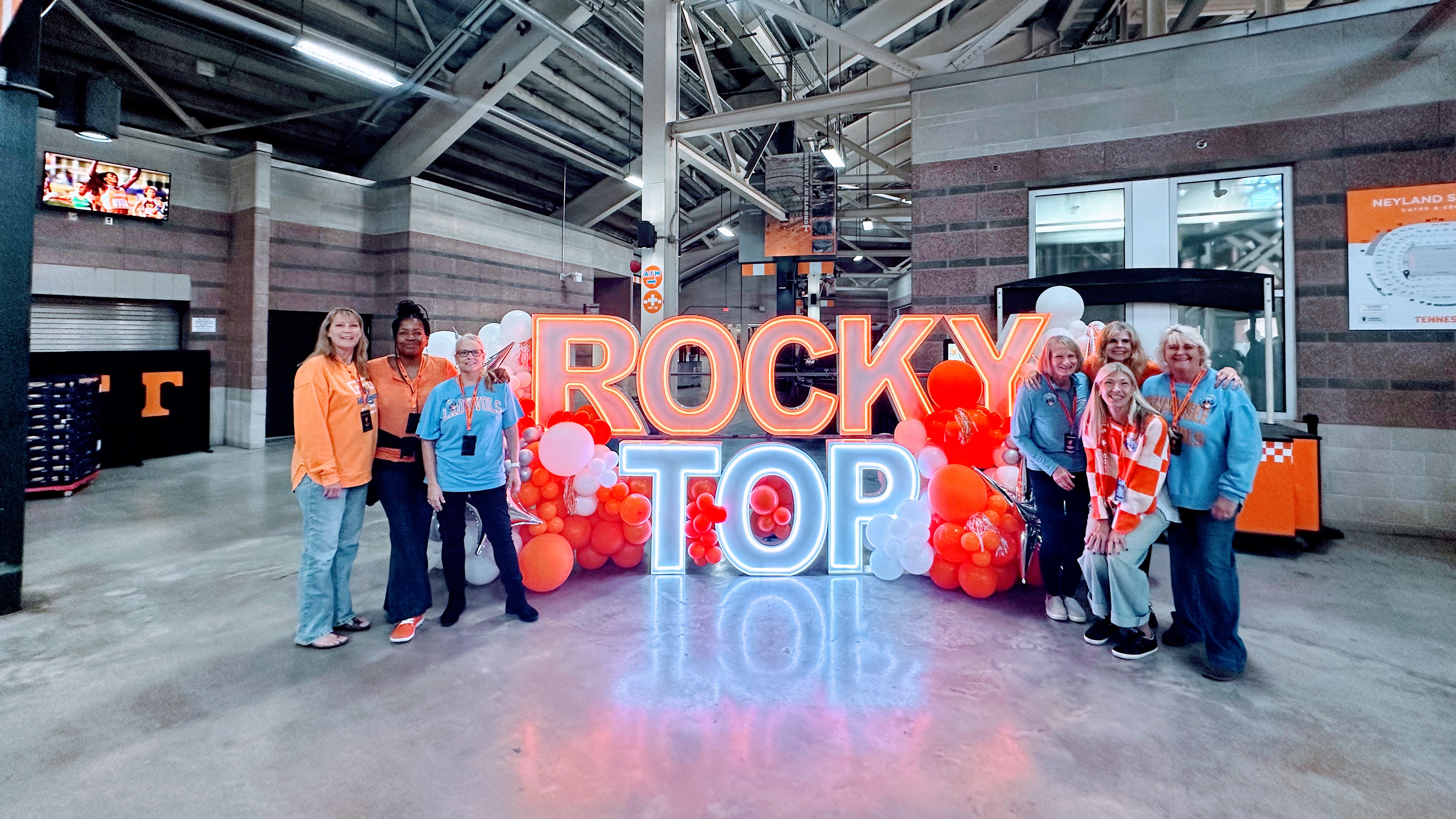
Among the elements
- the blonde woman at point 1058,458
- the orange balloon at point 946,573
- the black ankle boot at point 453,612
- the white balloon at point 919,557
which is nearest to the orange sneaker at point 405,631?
the black ankle boot at point 453,612

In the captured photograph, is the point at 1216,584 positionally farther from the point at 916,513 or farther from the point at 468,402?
the point at 468,402

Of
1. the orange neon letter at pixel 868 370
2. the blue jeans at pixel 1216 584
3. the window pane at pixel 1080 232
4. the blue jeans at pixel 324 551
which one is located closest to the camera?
the blue jeans at pixel 1216 584

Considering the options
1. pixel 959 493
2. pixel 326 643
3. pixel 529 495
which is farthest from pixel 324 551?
pixel 959 493

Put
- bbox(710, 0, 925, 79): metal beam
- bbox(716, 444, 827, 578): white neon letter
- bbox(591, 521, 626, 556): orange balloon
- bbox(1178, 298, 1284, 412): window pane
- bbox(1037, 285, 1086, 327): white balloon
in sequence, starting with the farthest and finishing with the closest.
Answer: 1. bbox(710, 0, 925, 79): metal beam
2. bbox(1178, 298, 1284, 412): window pane
3. bbox(1037, 285, 1086, 327): white balloon
4. bbox(591, 521, 626, 556): orange balloon
5. bbox(716, 444, 827, 578): white neon letter

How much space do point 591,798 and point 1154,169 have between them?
702 cm

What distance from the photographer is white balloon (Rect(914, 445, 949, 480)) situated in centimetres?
423

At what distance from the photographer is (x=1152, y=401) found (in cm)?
304

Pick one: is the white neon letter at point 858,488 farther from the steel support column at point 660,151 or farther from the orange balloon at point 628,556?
the steel support column at point 660,151

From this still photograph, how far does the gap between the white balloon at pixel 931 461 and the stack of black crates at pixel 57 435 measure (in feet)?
27.1

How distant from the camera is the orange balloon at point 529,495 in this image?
4086 millimetres

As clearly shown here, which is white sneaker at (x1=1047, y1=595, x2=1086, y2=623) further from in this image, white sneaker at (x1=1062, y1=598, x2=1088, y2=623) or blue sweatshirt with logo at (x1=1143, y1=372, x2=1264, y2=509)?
blue sweatshirt with logo at (x1=1143, y1=372, x2=1264, y2=509)

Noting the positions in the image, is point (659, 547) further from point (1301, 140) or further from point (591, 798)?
point (1301, 140)

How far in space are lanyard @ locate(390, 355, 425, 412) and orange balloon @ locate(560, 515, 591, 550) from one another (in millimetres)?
1275

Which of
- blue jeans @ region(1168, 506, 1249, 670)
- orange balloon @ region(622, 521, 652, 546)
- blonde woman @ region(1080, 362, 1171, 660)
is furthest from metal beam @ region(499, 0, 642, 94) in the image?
blue jeans @ region(1168, 506, 1249, 670)
